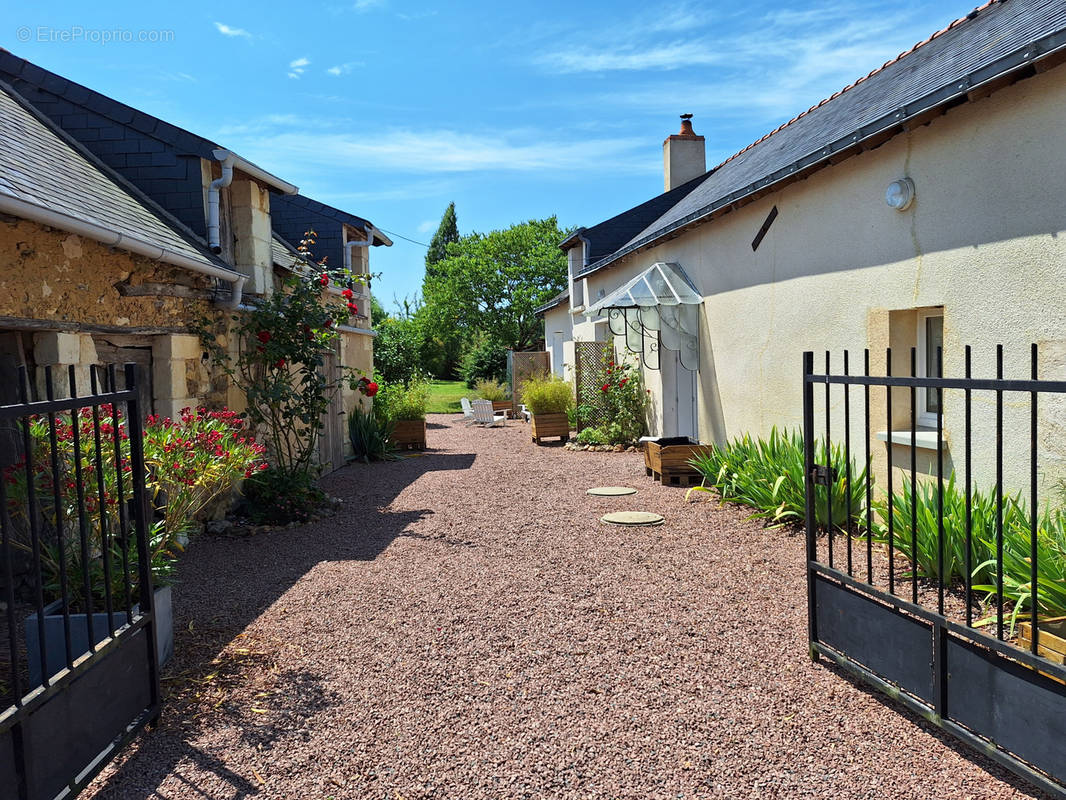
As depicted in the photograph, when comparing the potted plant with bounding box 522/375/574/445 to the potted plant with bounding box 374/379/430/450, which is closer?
the potted plant with bounding box 374/379/430/450

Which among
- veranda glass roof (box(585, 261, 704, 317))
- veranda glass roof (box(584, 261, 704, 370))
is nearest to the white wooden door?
veranda glass roof (box(584, 261, 704, 370))

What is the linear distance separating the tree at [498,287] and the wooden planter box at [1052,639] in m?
31.0

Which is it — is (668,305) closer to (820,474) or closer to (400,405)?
(400,405)

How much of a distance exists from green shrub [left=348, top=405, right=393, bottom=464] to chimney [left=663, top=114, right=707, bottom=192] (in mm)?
8542

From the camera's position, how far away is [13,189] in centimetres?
453

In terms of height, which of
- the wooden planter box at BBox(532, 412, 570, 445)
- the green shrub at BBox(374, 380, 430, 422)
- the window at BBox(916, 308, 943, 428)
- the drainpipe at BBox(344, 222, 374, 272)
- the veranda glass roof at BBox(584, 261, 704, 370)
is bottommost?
the wooden planter box at BBox(532, 412, 570, 445)

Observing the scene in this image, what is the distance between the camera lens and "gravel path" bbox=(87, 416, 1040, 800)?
2.89m

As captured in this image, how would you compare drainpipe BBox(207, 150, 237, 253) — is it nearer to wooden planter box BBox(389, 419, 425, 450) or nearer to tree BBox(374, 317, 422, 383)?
wooden planter box BBox(389, 419, 425, 450)

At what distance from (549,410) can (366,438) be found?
11.9 ft

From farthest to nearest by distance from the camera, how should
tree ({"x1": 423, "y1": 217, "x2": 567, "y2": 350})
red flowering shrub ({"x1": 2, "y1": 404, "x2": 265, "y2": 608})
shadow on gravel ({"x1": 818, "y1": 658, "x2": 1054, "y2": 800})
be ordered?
1. tree ({"x1": 423, "y1": 217, "x2": 567, "y2": 350})
2. red flowering shrub ({"x1": 2, "y1": 404, "x2": 265, "y2": 608})
3. shadow on gravel ({"x1": 818, "y1": 658, "x2": 1054, "y2": 800})

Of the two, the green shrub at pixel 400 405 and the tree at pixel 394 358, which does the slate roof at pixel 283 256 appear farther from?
the tree at pixel 394 358

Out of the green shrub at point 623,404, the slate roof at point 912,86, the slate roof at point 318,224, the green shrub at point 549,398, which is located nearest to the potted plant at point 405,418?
the green shrub at point 549,398

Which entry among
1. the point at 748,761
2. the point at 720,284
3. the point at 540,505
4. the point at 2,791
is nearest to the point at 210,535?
the point at 540,505

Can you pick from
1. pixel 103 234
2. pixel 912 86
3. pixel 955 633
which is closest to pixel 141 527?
pixel 103 234
